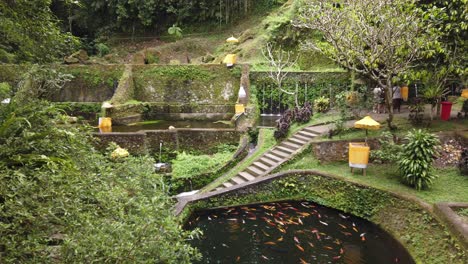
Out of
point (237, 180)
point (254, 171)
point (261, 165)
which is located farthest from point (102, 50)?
point (237, 180)

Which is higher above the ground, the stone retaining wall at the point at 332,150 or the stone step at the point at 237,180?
the stone retaining wall at the point at 332,150

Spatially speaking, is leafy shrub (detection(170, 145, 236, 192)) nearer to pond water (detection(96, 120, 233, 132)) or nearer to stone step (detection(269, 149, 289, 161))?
stone step (detection(269, 149, 289, 161))

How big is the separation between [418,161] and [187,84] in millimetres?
14497

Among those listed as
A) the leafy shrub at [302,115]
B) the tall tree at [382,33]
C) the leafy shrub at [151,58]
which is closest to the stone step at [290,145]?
the leafy shrub at [302,115]

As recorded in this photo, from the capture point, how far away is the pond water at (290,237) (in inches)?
364

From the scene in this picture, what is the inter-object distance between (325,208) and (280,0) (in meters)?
25.2

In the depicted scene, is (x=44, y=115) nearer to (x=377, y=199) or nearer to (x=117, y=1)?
(x=377, y=199)

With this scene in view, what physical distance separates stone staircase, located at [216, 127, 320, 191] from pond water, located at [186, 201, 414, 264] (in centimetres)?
148

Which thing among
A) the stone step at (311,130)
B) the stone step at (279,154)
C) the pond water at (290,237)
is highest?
the stone step at (311,130)

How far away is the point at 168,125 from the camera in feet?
64.3

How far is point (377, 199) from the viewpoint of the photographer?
11.1 m

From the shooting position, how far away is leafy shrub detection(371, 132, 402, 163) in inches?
472

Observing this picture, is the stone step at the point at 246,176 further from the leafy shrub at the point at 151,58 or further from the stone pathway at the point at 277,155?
the leafy shrub at the point at 151,58

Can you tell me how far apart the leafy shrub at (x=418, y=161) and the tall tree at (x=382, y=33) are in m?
2.32
